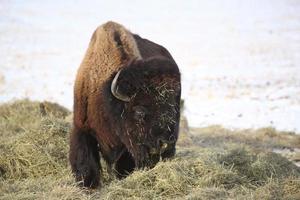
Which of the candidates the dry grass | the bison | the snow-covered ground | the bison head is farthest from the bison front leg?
the snow-covered ground

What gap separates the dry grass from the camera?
627 cm

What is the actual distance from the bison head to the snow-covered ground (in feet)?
25.7

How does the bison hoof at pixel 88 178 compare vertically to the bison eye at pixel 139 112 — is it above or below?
below

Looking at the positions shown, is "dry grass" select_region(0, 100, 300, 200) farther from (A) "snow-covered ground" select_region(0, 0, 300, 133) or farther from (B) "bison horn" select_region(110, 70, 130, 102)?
(A) "snow-covered ground" select_region(0, 0, 300, 133)

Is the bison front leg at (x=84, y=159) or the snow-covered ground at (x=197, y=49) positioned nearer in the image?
the bison front leg at (x=84, y=159)

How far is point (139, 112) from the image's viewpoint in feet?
20.1

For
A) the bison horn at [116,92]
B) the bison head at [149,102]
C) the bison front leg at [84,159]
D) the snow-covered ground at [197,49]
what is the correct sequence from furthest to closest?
the snow-covered ground at [197,49]
the bison front leg at [84,159]
the bison horn at [116,92]
the bison head at [149,102]

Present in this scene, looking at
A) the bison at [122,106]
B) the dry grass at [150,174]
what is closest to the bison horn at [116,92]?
the bison at [122,106]

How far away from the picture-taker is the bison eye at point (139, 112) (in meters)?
6.11

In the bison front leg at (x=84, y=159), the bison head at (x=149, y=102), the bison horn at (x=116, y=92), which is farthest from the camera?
the bison front leg at (x=84, y=159)

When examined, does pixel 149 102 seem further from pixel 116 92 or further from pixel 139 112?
pixel 116 92

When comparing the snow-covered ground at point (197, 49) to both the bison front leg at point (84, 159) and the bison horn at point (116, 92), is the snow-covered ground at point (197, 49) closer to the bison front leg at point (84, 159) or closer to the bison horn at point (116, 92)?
the bison front leg at point (84, 159)

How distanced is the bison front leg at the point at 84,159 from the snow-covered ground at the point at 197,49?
7447 mm

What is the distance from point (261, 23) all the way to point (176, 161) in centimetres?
3065
